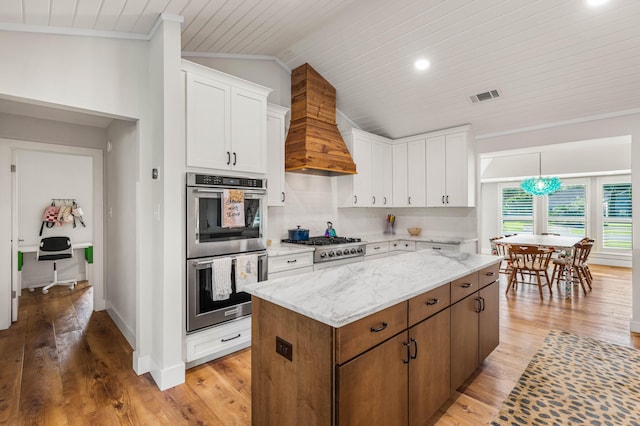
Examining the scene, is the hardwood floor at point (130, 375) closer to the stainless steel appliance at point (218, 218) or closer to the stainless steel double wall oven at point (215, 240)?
the stainless steel double wall oven at point (215, 240)

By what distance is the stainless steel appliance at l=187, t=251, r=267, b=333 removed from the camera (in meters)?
2.69

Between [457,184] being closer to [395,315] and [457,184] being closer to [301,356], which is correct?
[395,315]

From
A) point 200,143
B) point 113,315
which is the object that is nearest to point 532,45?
point 200,143

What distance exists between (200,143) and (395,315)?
7.11 ft

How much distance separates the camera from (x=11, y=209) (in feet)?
11.8

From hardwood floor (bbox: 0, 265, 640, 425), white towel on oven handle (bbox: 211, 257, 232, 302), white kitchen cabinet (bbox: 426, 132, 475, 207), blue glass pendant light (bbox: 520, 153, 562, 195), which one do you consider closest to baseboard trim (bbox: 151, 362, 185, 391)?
hardwood floor (bbox: 0, 265, 640, 425)

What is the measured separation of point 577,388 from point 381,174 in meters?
3.52

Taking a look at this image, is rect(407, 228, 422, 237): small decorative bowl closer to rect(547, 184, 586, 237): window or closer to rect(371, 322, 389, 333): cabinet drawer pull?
rect(371, 322, 389, 333): cabinet drawer pull

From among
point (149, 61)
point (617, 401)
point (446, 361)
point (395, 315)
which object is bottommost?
point (617, 401)

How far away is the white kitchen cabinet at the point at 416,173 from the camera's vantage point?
5016 mm

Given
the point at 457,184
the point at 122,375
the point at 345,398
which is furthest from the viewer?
the point at 457,184

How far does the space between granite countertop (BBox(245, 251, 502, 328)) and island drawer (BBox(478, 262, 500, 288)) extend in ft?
0.23

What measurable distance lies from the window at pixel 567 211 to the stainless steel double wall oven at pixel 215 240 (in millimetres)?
8462

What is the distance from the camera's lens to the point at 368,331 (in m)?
1.46
